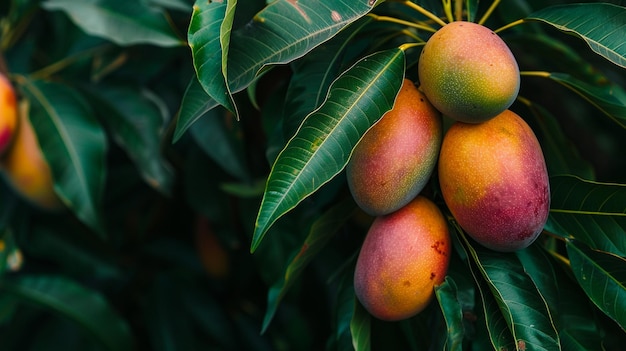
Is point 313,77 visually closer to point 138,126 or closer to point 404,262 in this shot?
point 404,262

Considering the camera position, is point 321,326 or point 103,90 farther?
point 321,326

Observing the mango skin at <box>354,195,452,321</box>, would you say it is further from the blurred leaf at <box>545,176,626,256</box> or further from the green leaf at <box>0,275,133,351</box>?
the green leaf at <box>0,275,133,351</box>

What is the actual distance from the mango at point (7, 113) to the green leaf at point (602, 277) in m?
0.84

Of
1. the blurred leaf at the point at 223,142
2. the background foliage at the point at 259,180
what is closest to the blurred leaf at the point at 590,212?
the background foliage at the point at 259,180

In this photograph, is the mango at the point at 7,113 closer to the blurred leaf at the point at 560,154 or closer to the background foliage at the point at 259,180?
the background foliage at the point at 259,180

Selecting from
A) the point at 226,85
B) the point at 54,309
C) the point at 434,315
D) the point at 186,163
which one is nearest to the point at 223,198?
the point at 186,163

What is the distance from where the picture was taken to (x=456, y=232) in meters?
0.70

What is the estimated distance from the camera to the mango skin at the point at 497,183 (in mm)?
637

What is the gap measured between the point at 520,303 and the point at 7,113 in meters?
0.82

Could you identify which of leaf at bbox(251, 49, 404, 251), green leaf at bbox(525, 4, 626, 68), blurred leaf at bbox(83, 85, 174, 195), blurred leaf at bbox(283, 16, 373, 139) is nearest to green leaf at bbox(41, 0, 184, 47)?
blurred leaf at bbox(83, 85, 174, 195)

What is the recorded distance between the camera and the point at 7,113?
1068mm

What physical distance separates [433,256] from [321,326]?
663mm

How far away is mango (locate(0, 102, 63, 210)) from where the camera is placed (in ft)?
3.65

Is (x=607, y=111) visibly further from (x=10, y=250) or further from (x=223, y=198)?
(x=10, y=250)
